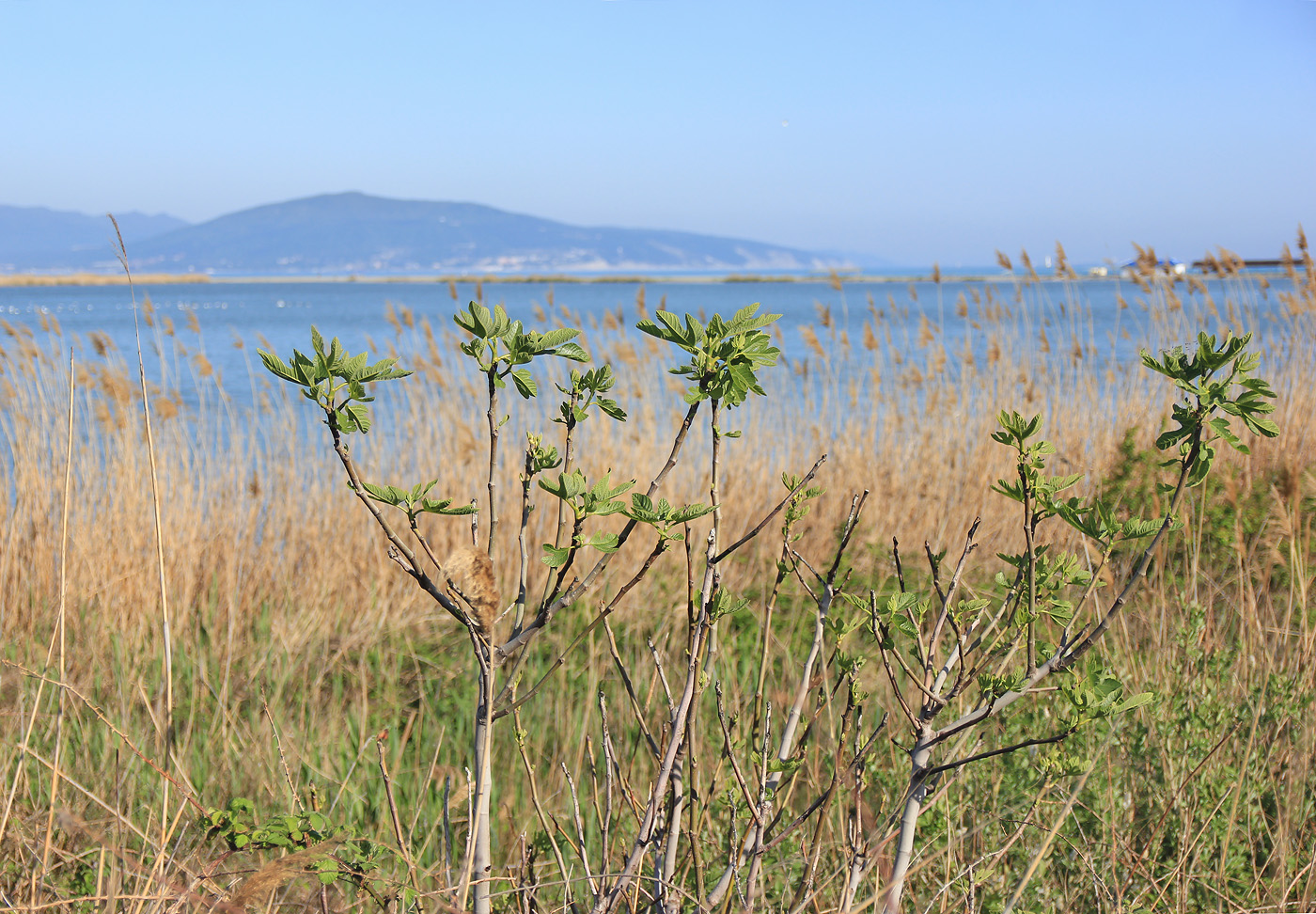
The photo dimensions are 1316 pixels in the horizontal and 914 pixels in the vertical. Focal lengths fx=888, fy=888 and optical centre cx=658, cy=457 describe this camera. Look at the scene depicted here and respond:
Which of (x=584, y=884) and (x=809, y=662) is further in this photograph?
(x=584, y=884)

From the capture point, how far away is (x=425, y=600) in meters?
3.97

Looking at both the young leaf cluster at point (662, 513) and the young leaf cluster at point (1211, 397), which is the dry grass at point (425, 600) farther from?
the young leaf cluster at point (1211, 397)

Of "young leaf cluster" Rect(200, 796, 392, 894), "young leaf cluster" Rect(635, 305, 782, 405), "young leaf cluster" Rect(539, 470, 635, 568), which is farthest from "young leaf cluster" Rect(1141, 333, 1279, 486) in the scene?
"young leaf cluster" Rect(200, 796, 392, 894)

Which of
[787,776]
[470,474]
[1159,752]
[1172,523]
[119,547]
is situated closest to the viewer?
[1172,523]

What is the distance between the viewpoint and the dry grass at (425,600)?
191 centimetres

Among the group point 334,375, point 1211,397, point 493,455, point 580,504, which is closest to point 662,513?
point 580,504

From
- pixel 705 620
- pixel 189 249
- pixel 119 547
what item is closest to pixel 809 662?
pixel 705 620

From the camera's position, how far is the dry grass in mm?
1912

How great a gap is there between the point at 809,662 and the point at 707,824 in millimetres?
774

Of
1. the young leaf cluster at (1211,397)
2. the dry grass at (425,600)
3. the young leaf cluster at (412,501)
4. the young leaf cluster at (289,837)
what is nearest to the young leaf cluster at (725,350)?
the young leaf cluster at (412,501)

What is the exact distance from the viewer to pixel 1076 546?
3203 millimetres

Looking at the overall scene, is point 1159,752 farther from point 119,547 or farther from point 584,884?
point 119,547

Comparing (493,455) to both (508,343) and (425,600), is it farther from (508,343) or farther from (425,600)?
(425,600)

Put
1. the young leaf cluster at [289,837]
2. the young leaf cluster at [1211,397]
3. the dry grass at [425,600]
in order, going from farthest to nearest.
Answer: the dry grass at [425,600] → the young leaf cluster at [289,837] → the young leaf cluster at [1211,397]
